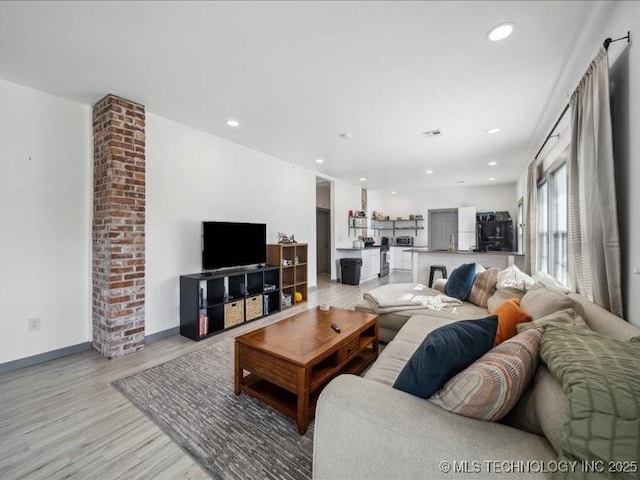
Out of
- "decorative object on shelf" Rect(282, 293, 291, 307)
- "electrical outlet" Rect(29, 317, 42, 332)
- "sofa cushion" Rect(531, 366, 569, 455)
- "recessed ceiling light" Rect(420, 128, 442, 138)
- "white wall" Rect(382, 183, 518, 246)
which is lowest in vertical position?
"decorative object on shelf" Rect(282, 293, 291, 307)

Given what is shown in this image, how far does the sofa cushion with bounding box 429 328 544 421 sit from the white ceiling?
79.8 inches

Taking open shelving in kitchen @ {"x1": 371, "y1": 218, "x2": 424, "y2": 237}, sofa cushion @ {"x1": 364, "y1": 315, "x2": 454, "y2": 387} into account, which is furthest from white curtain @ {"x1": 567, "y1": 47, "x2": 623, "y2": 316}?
open shelving in kitchen @ {"x1": 371, "y1": 218, "x2": 424, "y2": 237}

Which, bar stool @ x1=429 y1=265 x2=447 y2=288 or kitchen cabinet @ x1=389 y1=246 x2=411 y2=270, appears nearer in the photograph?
bar stool @ x1=429 y1=265 x2=447 y2=288

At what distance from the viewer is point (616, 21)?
1654mm

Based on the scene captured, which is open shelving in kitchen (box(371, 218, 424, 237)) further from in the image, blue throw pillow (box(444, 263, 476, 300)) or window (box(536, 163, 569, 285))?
blue throw pillow (box(444, 263, 476, 300))

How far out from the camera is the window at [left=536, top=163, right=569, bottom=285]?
3262 millimetres

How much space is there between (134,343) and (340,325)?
2.29m

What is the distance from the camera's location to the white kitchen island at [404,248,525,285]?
16.0 feet

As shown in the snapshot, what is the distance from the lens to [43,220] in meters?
2.77

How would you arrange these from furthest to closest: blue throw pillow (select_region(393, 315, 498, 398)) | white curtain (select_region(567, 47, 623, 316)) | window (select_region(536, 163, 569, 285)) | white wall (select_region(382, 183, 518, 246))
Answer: white wall (select_region(382, 183, 518, 246)) < window (select_region(536, 163, 569, 285)) < white curtain (select_region(567, 47, 623, 316)) < blue throw pillow (select_region(393, 315, 498, 398))

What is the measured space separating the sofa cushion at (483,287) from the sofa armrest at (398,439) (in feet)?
7.90

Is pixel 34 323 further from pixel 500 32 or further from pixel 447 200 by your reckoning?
pixel 447 200

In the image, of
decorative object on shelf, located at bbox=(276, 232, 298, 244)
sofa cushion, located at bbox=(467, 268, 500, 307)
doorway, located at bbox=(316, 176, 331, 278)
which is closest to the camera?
sofa cushion, located at bbox=(467, 268, 500, 307)

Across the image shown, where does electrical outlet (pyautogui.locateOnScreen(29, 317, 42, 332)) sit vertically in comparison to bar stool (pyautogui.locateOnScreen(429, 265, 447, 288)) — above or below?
below
